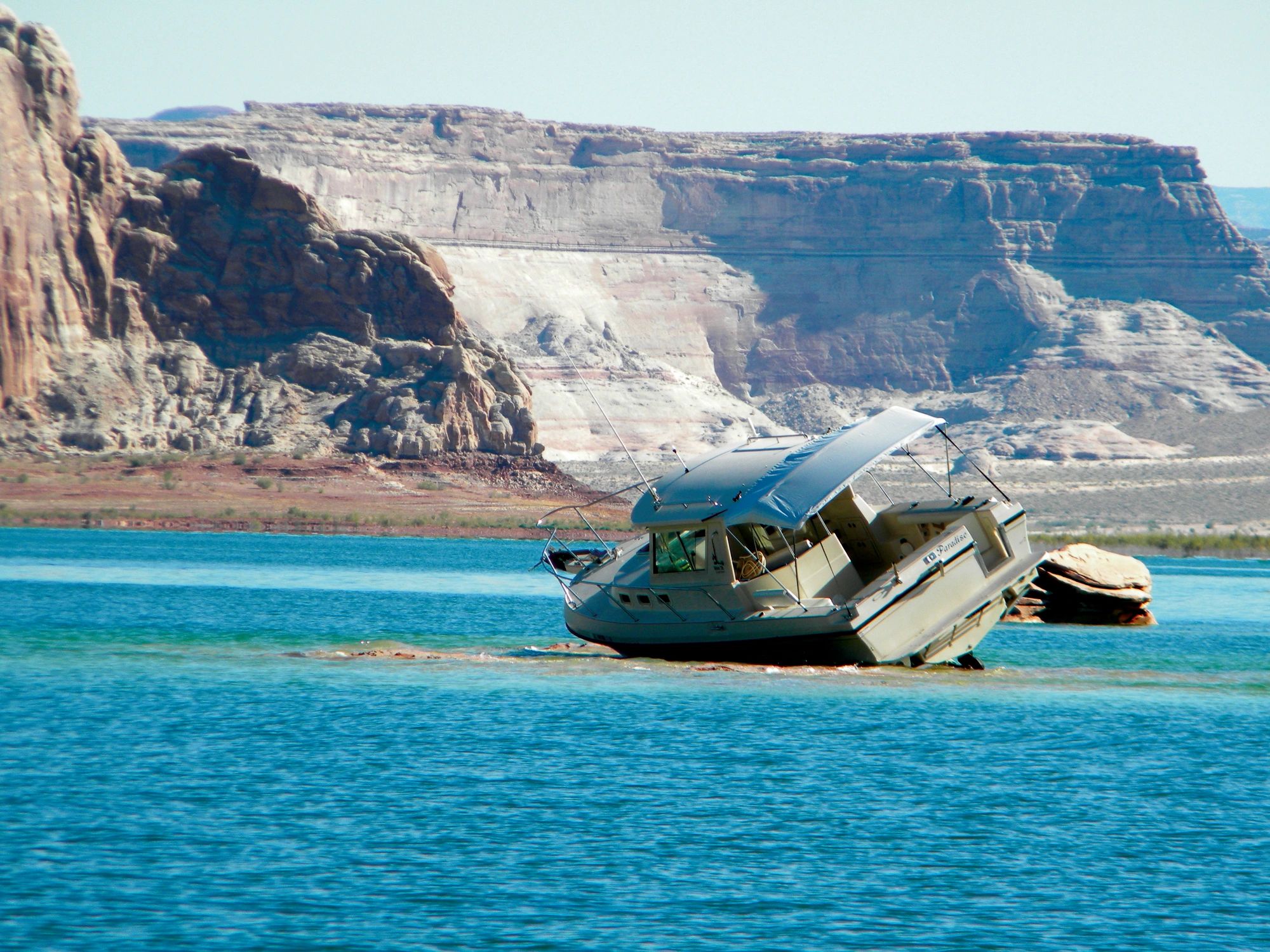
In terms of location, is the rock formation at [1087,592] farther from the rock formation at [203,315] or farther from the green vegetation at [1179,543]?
the rock formation at [203,315]

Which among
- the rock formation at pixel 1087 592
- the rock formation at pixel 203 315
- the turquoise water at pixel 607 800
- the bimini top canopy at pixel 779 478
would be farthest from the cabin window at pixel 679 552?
the rock formation at pixel 203 315

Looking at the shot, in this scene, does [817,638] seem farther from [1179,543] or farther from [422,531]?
[1179,543]

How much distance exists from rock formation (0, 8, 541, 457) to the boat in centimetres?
8890

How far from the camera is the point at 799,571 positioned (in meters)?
32.0

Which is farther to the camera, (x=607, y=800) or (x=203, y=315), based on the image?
(x=203, y=315)

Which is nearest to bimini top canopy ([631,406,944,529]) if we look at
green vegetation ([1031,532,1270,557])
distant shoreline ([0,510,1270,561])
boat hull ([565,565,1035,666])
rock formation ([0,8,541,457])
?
boat hull ([565,565,1035,666])

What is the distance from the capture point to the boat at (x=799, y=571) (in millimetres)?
30703

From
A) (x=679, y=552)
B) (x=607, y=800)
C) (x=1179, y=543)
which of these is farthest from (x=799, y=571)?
(x=1179, y=543)

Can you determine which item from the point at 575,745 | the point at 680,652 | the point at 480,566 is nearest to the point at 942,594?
the point at 680,652

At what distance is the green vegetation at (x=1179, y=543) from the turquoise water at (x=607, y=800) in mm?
70696

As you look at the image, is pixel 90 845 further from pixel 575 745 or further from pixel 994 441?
pixel 994 441

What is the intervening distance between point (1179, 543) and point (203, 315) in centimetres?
7114

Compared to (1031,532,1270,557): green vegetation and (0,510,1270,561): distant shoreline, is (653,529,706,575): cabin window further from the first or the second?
(1031,532,1270,557): green vegetation

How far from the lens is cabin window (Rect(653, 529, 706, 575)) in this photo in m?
31.7
